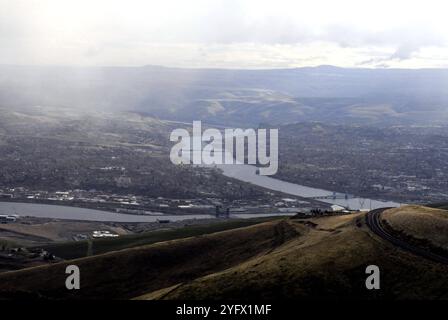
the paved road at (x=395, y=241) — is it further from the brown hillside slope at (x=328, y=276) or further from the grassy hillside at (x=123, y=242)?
the grassy hillside at (x=123, y=242)

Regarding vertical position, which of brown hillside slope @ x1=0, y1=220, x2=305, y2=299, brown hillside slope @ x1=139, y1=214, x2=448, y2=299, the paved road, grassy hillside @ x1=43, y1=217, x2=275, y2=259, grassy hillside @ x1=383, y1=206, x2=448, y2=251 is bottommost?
grassy hillside @ x1=43, y1=217, x2=275, y2=259

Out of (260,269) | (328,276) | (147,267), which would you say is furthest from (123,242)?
(328,276)

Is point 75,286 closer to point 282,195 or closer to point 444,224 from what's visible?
point 444,224

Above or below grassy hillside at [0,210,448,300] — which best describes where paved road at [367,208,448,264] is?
above

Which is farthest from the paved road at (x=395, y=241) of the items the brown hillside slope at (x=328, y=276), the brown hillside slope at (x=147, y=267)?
the brown hillside slope at (x=147, y=267)

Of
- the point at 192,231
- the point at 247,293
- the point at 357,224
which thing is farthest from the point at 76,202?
the point at 247,293

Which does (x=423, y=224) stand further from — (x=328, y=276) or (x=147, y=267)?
(x=147, y=267)

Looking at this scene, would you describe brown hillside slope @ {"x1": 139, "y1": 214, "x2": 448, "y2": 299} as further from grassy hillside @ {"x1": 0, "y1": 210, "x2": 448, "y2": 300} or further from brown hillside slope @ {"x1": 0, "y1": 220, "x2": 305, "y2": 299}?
brown hillside slope @ {"x1": 0, "y1": 220, "x2": 305, "y2": 299}

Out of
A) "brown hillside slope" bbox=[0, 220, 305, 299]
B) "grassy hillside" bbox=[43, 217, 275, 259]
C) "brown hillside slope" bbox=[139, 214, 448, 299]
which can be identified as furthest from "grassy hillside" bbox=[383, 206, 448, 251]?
"grassy hillside" bbox=[43, 217, 275, 259]
